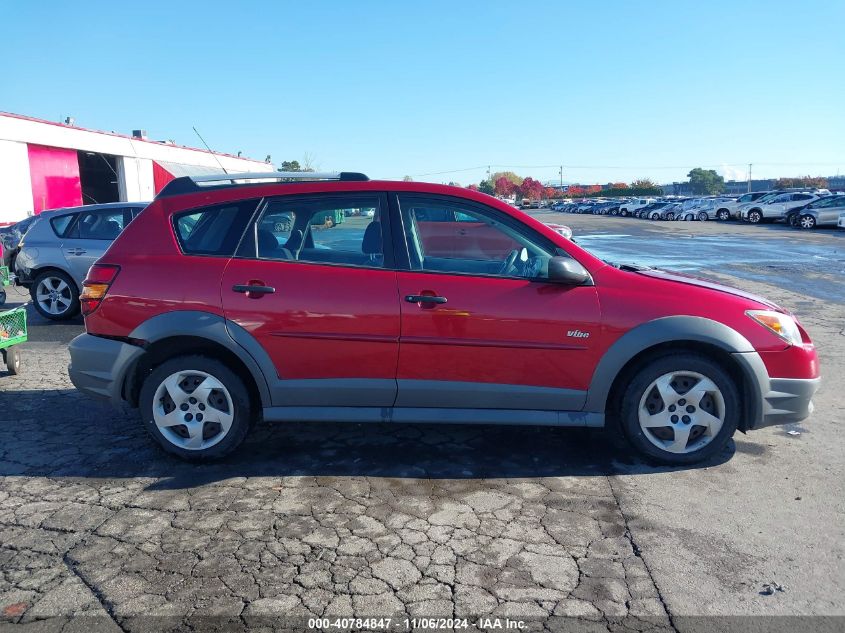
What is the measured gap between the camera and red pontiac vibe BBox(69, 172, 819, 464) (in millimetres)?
4203

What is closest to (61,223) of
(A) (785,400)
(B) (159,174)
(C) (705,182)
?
(A) (785,400)

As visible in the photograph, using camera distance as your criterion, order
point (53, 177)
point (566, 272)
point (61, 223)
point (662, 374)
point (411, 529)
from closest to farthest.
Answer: point (411, 529), point (566, 272), point (662, 374), point (61, 223), point (53, 177)

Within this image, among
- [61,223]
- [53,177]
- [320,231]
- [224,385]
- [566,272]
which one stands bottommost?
[224,385]

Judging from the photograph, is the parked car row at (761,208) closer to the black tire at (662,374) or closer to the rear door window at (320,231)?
the black tire at (662,374)

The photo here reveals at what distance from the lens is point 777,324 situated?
4324mm

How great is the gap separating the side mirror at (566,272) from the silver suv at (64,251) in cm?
772

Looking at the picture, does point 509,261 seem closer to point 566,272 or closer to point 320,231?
point 566,272

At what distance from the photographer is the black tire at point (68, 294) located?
9805mm

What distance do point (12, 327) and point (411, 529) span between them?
496 centimetres

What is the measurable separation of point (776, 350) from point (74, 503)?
435 centimetres

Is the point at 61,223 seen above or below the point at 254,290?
above

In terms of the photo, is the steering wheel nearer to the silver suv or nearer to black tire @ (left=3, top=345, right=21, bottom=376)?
black tire @ (left=3, top=345, right=21, bottom=376)

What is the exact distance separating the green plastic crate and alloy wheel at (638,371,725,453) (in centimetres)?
573

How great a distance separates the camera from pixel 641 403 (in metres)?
4.29
